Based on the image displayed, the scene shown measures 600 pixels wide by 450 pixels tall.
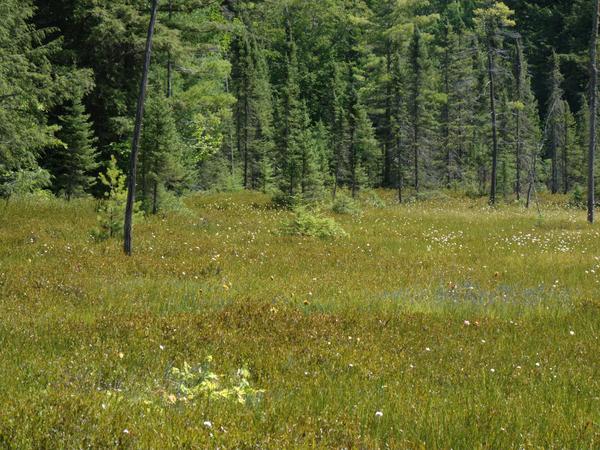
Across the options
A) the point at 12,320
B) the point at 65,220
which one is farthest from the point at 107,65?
the point at 12,320

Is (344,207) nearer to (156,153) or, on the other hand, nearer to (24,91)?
(156,153)

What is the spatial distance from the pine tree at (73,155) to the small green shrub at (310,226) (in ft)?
30.3

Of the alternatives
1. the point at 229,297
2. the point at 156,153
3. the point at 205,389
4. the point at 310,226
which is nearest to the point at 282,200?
the point at 156,153

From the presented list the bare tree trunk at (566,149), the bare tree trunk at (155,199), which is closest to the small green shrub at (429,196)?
the bare tree trunk at (566,149)

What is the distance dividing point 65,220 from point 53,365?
1271cm

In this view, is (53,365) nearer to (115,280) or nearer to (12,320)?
(12,320)

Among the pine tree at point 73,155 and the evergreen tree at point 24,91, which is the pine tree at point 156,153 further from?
the evergreen tree at point 24,91

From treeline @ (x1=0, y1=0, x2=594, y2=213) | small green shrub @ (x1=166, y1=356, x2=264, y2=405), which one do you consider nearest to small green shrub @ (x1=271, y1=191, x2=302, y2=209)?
treeline @ (x1=0, y1=0, x2=594, y2=213)

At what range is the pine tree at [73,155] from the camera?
22.7 m

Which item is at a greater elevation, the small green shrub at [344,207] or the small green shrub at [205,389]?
the small green shrub at [344,207]

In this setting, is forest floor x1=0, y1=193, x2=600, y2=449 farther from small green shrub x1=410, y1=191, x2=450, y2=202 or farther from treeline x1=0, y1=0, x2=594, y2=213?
small green shrub x1=410, y1=191, x2=450, y2=202

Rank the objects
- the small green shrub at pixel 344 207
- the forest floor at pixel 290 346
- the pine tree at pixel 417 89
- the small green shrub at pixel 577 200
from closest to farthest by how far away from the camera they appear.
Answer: the forest floor at pixel 290 346 → the small green shrub at pixel 344 207 → the small green shrub at pixel 577 200 → the pine tree at pixel 417 89

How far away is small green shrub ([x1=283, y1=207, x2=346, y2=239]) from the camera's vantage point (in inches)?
683

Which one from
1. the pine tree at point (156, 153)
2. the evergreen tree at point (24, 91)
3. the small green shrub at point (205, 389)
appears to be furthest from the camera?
the pine tree at point (156, 153)
